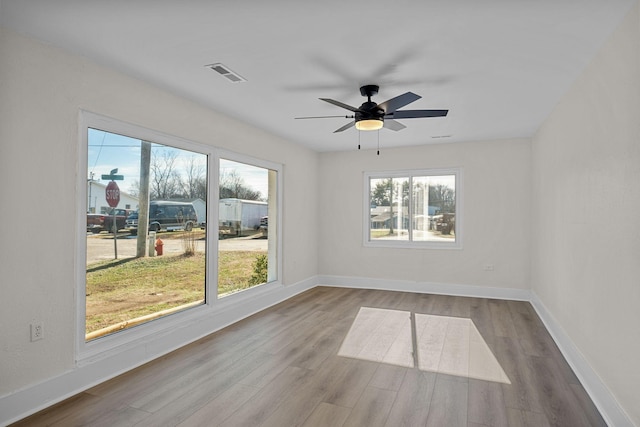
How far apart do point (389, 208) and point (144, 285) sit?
4.34 meters

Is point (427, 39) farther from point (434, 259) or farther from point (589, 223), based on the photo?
point (434, 259)

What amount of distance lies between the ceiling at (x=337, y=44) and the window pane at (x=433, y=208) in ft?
7.65

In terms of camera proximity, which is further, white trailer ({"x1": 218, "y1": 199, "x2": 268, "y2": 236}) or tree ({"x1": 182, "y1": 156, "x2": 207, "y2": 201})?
white trailer ({"x1": 218, "y1": 199, "x2": 268, "y2": 236})

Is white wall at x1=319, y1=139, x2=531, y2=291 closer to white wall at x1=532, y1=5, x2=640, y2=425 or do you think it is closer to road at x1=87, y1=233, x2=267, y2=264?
white wall at x1=532, y1=5, x2=640, y2=425

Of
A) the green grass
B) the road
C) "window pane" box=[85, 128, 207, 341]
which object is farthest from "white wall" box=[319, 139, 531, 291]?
"window pane" box=[85, 128, 207, 341]

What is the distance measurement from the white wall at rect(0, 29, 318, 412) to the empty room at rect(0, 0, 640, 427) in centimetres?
1

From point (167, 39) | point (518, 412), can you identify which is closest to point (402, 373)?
point (518, 412)

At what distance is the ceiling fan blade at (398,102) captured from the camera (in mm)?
2897

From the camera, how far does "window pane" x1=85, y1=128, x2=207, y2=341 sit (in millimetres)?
2984

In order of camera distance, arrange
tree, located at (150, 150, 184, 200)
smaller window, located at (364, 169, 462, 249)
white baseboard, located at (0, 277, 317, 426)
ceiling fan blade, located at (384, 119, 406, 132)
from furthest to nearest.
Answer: smaller window, located at (364, 169, 462, 249) < ceiling fan blade, located at (384, 119, 406, 132) < tree, located at (150, 150, 184, 200) < white baseboard, located at (0, 277, 317, 426)

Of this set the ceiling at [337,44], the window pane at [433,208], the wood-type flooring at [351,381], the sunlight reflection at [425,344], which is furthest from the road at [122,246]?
the window pane at [433,208]

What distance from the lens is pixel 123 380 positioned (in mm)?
2887

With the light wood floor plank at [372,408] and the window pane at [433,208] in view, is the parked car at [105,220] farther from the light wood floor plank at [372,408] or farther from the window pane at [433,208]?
the window pane at [433,208]

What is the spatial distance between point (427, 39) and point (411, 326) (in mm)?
3155
